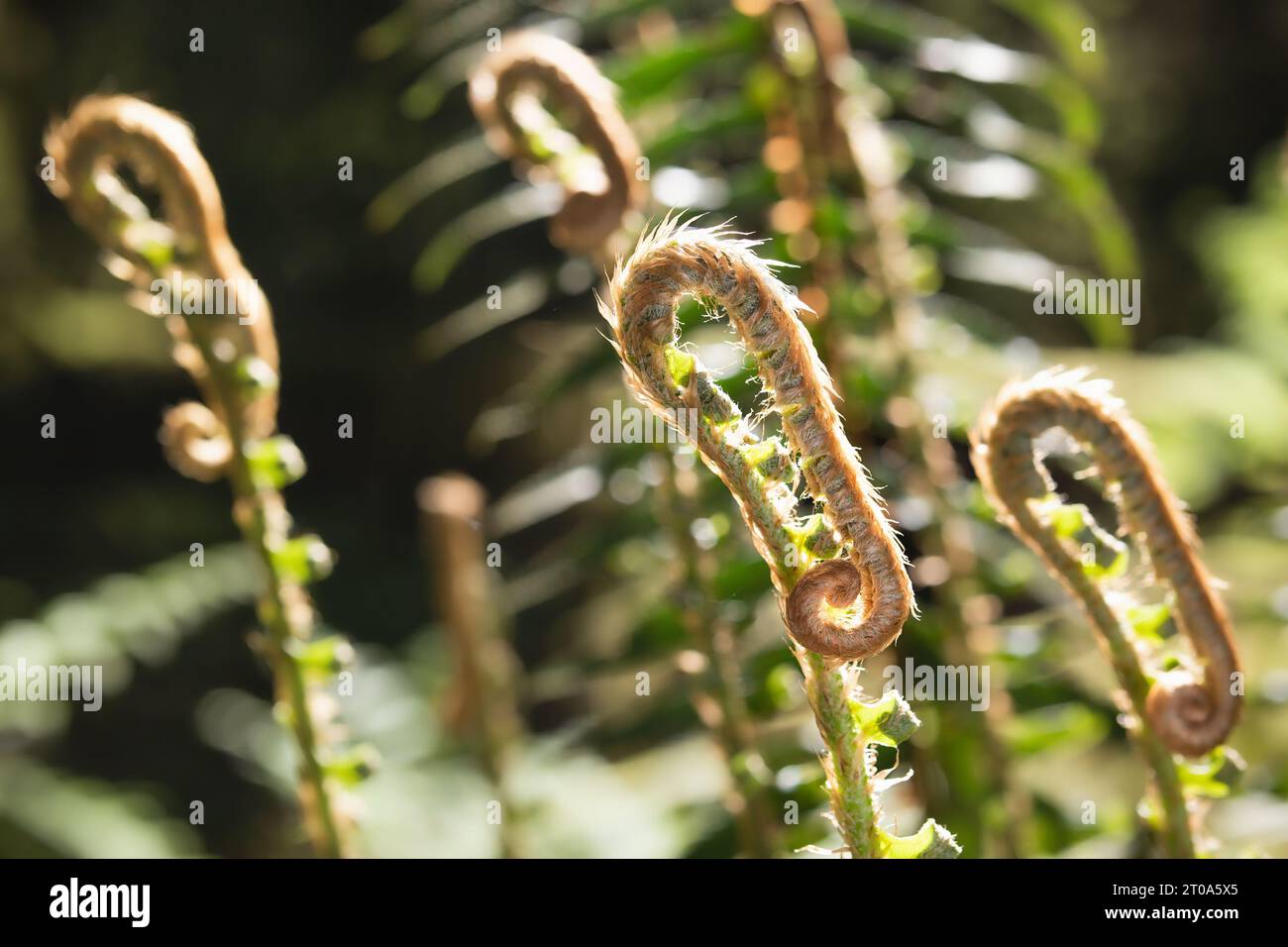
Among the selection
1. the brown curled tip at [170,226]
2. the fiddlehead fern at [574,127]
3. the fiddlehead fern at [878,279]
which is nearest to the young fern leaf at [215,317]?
the brown curled tip at [170,226]

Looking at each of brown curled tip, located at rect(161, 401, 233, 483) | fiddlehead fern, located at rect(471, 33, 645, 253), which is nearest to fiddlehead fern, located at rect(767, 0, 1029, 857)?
fiddlehead fern, located at rect(471, 33, 645, 253)

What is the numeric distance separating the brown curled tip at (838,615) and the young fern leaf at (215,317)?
15.0 inches

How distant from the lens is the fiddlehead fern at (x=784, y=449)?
52 cm

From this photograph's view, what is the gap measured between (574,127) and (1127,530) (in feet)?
1.52

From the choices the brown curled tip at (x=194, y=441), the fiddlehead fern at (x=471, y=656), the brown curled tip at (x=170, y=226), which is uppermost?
the brown curled tip at (x=170, y=226)

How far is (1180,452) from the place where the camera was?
267 centimetres

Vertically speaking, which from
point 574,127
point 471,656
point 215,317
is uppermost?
point 574,127

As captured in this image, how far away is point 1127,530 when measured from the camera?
0.68 metres

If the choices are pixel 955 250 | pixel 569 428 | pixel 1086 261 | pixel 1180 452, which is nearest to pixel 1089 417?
pixel 955 250

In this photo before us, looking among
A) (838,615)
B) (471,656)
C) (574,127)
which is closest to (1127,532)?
(838,615)

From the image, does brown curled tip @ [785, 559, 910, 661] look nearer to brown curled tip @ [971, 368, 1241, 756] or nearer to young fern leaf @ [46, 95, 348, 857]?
brown curled tip @ [971, 368, 1241, 756]

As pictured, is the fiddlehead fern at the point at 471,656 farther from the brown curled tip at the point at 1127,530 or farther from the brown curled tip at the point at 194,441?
the brown curled tip at the point at 1127,530

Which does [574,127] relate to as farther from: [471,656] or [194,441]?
[471,656]
